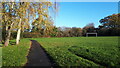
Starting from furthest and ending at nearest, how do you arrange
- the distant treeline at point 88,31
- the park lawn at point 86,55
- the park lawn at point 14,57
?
Answer: the distant treeline at point 88,31, the park lawn at point 14,57, the park lawn at point 86,55

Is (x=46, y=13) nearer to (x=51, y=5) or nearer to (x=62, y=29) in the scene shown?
(x=51, y=5)

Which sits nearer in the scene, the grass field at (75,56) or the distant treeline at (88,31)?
the grass field at (75,56)

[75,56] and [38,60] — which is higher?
[75,56]

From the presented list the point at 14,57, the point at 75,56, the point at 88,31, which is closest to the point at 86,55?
the point at 75,56

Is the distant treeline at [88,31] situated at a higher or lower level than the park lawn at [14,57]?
higher

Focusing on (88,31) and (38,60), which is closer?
(38,60)

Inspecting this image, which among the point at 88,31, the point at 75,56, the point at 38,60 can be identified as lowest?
the point at 38,60

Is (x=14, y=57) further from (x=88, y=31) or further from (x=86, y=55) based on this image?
(x=88, y=31)

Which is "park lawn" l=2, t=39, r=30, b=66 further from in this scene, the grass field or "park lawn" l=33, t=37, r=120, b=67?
"park lawn" l=33, t=37, r=120, b=67

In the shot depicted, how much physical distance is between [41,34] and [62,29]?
72.2ft

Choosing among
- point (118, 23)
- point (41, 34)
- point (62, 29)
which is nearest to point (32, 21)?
point (41, 34)

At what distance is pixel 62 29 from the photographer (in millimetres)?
74125

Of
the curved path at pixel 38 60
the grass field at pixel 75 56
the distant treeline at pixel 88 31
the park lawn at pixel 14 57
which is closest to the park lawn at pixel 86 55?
the grass field at pixel 75 56

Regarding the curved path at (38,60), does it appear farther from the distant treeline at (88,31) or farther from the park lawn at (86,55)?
the distant treeline at (88,31)
